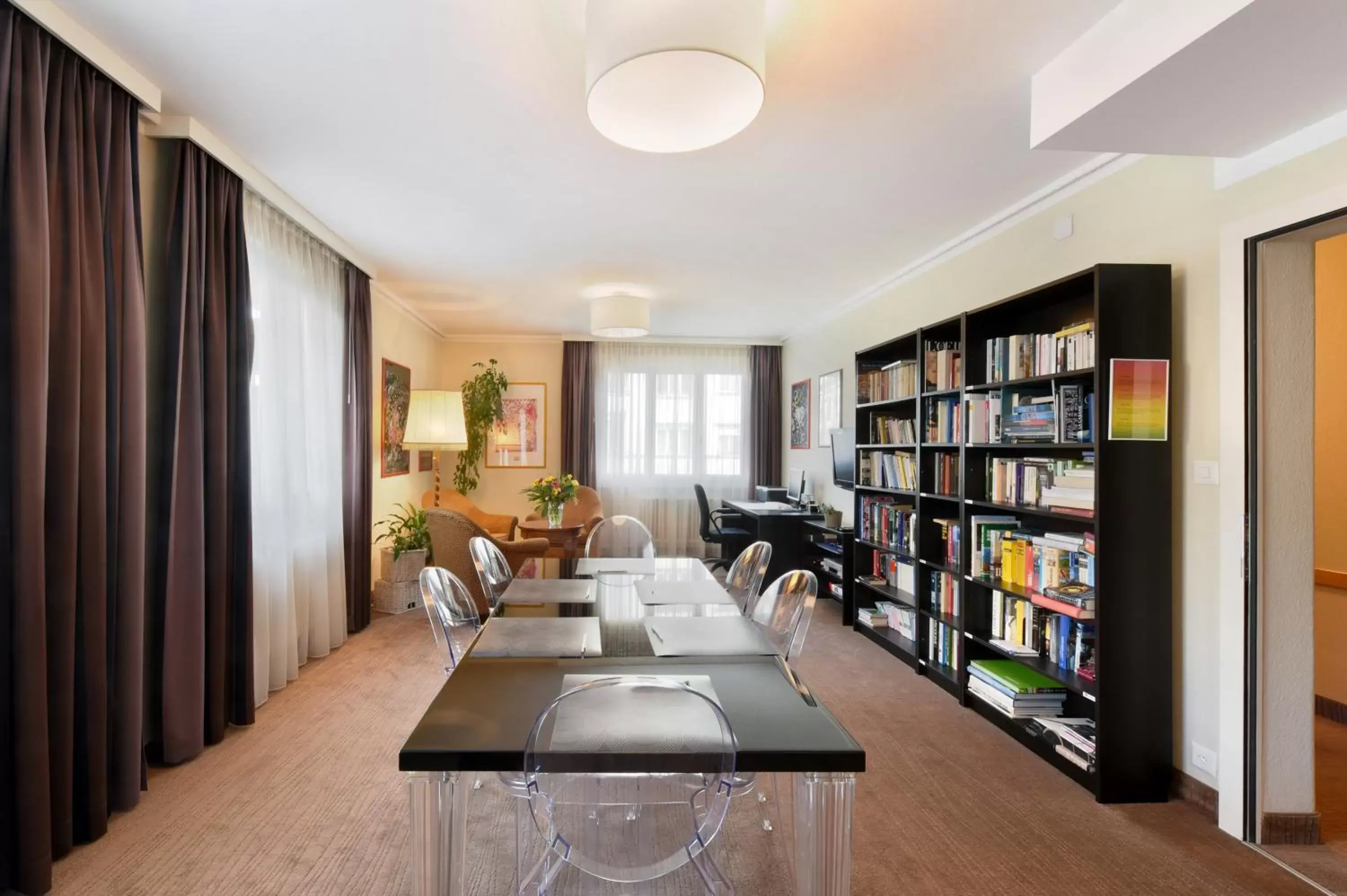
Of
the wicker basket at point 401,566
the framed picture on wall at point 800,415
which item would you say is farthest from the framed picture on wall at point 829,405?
the wicker basket at point 401,566

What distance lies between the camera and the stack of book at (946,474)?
387cm

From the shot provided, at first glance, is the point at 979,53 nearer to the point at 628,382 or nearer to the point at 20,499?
the point at 20,499

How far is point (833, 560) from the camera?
5.95 meters

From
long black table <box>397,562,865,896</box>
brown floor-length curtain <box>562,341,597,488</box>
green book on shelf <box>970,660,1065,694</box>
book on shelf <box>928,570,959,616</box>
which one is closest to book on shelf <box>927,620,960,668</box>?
book on shelf <box>928,570,959,616</box>

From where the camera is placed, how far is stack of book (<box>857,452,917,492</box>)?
443 centimetres

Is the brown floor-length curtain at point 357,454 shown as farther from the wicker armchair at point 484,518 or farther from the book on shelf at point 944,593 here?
the book on shelf at point 944,593

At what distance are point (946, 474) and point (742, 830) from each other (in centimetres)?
239

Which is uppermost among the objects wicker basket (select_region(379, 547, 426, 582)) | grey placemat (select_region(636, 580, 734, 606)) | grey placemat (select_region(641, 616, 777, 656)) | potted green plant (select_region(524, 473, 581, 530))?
potted green plant (select_region(524, 473, 581, 530))

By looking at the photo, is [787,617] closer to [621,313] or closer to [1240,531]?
[1240,531]

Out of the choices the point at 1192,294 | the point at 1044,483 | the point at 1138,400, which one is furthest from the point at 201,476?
the point at 1192,294

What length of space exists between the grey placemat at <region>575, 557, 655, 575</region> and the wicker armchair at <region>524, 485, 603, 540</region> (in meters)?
3.15

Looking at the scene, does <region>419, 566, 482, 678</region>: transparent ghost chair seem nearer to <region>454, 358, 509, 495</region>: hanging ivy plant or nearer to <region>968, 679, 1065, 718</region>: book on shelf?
<region>968, 679, 1065, 718</region>: book on shelf

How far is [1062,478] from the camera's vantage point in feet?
9.83

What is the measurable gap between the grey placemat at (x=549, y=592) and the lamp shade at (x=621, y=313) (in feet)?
10.1
